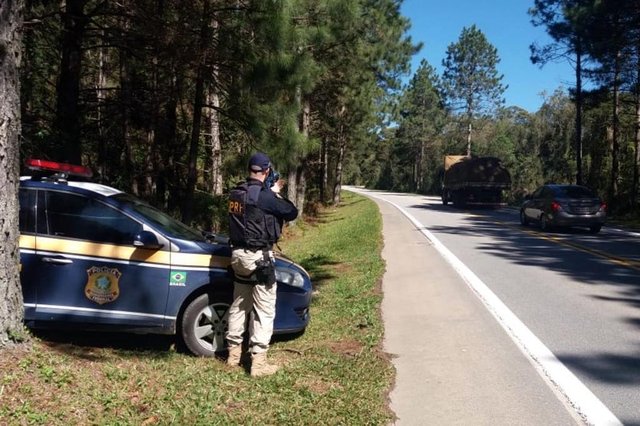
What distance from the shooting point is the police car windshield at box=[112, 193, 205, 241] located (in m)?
5.64

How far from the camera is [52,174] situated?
565 centimetres

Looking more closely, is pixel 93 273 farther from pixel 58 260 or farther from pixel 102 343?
pixel 102 343

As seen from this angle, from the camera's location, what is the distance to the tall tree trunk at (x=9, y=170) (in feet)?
14.1

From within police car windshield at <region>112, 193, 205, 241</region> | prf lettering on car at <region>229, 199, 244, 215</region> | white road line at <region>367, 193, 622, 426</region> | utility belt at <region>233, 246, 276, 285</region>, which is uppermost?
prf lettering on car at <region>229, 199, 244, 215</region>

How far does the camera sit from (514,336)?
6.31 metres

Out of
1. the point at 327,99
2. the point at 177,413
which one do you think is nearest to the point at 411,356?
the point at 177,413

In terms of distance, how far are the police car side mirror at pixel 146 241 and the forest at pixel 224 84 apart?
2.55 m

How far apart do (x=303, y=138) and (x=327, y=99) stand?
16.4 meters

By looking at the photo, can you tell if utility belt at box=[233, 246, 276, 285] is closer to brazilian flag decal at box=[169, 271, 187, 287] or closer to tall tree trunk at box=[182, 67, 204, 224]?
brazilian flag decal at box=[169, 271, 187, 287]

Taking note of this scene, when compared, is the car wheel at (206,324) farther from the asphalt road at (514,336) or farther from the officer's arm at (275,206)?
the asphalt road at (514,336)

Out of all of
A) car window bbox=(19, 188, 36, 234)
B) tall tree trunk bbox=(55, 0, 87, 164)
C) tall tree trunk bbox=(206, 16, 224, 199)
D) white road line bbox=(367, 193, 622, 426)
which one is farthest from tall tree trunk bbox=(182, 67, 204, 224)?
white road line bbox=(367, 193, 622, 426)

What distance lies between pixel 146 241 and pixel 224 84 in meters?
4.85

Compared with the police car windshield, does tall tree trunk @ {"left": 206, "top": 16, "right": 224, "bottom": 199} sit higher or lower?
higher

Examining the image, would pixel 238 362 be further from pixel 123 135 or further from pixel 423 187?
pixel 423 187
